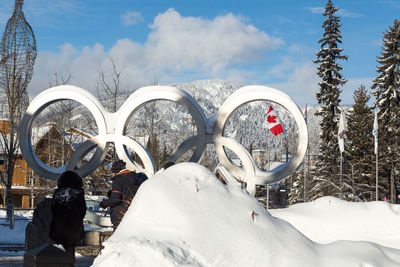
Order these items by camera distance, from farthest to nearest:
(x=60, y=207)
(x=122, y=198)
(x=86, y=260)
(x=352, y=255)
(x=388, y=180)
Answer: (x=388, y=180), (x=86, y=260), (x=122, y=198), (x=60, y=207), (x=352, y=255)

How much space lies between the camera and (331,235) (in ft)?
24.5

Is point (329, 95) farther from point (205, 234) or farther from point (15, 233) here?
point (205, 234)

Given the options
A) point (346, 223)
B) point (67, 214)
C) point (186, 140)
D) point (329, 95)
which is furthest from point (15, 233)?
point (329, 95)

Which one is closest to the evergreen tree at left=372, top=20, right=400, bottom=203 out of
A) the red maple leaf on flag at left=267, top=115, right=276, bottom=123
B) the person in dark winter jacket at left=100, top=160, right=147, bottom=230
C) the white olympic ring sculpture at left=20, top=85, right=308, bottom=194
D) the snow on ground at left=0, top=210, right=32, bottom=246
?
the red maple leaf on flag at left=267, top=115, right=276, bottom=123

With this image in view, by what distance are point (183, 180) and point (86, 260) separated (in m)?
6.33

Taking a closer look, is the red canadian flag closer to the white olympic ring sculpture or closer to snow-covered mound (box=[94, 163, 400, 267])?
the white olympic ring sculpture

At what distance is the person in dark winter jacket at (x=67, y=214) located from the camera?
560cm

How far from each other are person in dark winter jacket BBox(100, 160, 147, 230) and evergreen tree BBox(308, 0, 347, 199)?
31.2 m

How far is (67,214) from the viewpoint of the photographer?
18.5 ft

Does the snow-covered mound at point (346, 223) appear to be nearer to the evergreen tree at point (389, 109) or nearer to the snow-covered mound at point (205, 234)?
the snow-covered mound at point (205, 234)

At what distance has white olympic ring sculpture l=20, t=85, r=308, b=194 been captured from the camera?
576 inches

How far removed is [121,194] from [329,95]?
33.3 m

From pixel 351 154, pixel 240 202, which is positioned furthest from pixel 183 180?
pixel 351 154

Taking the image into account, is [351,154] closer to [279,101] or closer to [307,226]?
[279,101]
